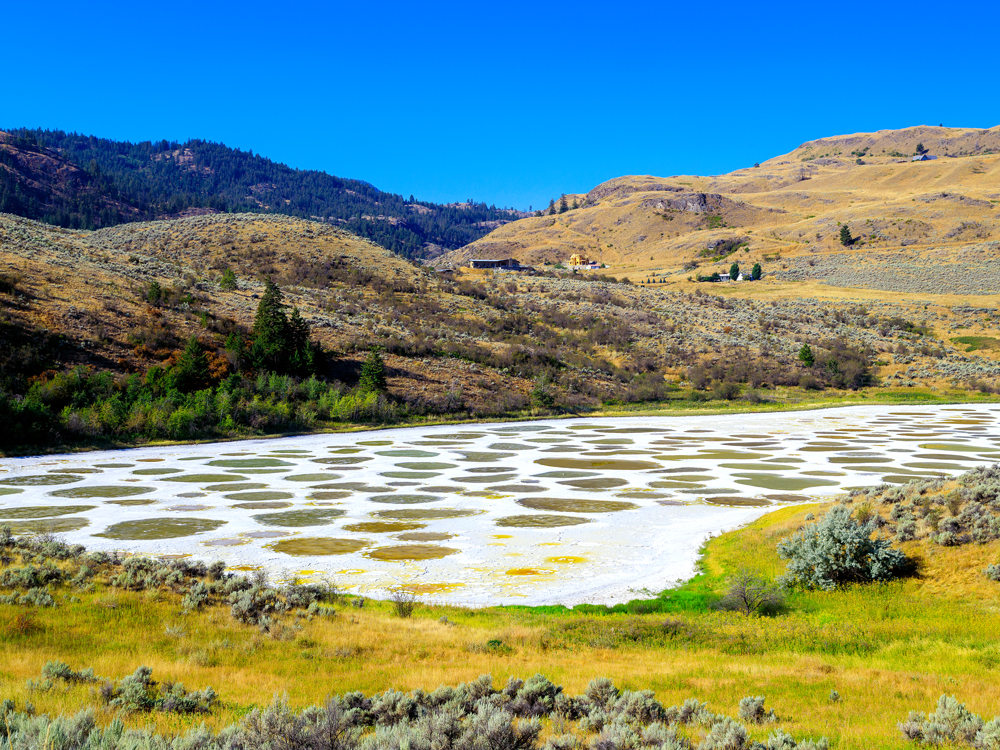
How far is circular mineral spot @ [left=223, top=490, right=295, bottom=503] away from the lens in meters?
22.0

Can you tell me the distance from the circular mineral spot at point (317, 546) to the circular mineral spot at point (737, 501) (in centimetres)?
1073

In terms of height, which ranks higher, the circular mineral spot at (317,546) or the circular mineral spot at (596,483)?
the circular mineral spot at (596,483)

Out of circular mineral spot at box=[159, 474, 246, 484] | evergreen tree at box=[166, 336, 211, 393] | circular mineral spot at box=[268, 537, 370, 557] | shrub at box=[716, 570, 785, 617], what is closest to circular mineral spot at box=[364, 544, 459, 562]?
circular mineral spot at box=[268, 537, 370, 557]

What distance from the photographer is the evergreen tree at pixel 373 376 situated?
147ft

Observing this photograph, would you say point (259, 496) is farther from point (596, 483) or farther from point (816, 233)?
point (816, 233)

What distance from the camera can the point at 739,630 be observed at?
10.9 meters

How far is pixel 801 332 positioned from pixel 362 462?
2548 inches

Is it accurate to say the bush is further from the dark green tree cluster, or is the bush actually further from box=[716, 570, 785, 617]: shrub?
the dark green tree cluster

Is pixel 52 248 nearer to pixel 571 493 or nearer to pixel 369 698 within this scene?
pixel 571 493

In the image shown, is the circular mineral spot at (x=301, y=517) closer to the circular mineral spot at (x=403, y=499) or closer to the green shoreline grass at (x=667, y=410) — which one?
the circular mineral spot at (x=403, y=499)

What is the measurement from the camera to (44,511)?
19.7 metres

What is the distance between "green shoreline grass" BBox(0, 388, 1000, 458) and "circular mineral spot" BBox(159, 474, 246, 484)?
840cm

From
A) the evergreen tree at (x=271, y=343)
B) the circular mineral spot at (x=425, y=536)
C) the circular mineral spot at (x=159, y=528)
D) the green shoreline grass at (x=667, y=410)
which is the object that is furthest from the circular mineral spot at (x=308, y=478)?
the evergreen tree at (x=271, y=343)

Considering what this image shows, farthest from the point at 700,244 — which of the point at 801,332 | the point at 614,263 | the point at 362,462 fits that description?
the point at 362,462
